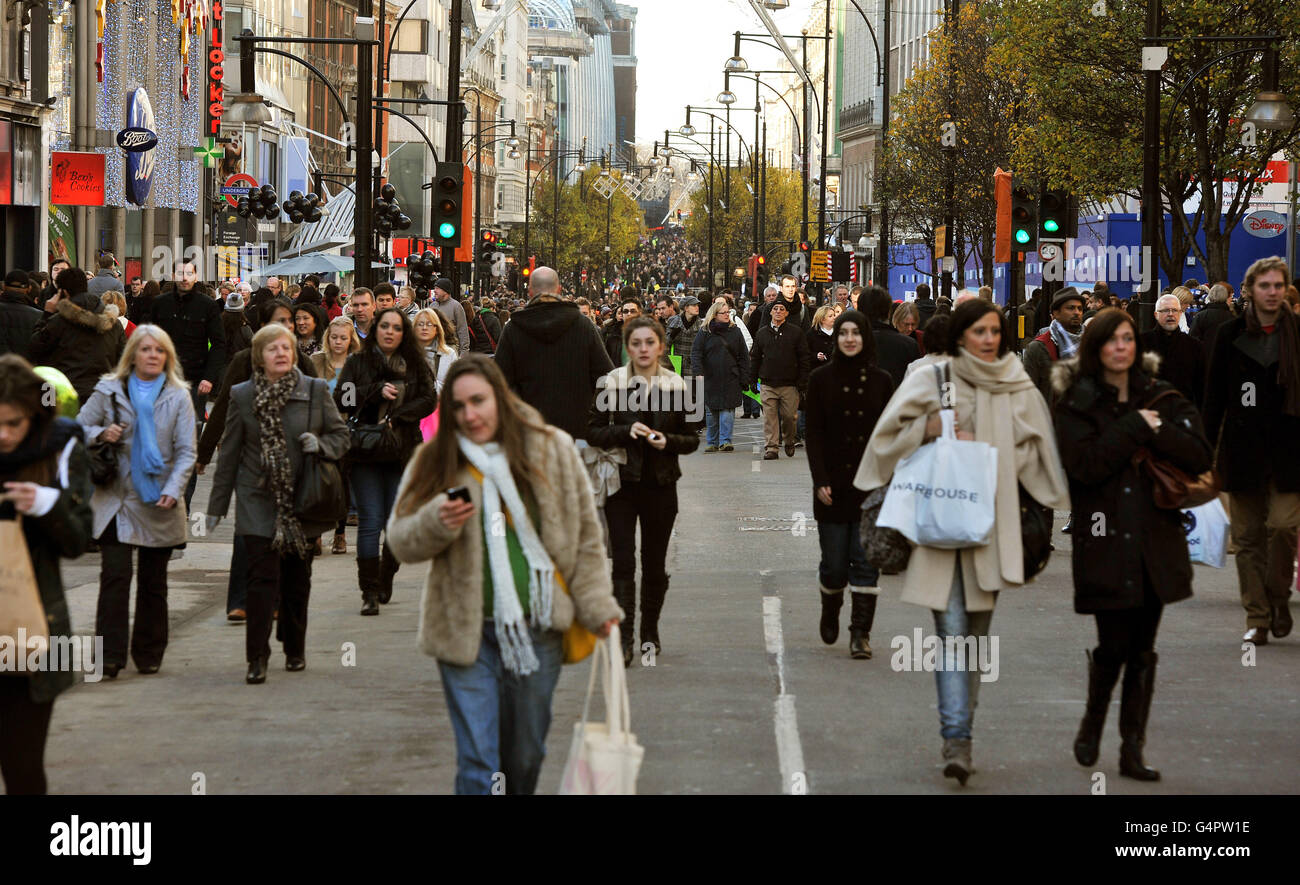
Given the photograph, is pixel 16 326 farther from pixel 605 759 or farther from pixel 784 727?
pixel 605 759

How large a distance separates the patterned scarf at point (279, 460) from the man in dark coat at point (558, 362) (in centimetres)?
192

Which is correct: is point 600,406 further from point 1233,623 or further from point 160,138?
point 160,138

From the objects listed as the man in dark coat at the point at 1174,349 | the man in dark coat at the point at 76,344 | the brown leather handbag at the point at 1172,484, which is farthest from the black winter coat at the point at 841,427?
the man in dark coat at the point at 76,344

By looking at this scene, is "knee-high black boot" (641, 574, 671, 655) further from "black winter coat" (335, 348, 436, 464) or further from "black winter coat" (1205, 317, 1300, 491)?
"black winter coat" (1205, 317, 1300, 491)

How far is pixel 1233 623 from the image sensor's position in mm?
12016

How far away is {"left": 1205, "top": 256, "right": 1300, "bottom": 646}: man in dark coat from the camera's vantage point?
35.9 feet

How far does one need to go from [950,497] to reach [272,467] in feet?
12.7

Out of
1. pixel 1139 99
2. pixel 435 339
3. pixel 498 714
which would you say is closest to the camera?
pixel 498 714

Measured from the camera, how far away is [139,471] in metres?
10.3

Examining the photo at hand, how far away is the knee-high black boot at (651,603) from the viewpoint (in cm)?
A: 1060

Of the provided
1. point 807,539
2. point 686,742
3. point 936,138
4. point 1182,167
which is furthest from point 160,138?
point 686,742

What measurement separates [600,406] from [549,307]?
1.62 meters

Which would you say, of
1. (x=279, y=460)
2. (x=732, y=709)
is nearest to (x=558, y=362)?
(x=279, y=460)

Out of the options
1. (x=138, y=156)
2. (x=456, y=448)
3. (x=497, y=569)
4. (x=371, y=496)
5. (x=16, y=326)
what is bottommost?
(x=371, y=496)
